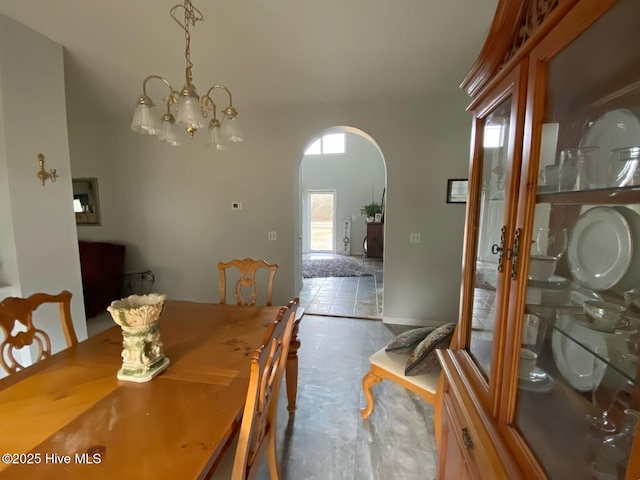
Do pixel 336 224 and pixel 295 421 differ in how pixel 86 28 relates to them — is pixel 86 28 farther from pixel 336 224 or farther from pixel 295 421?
pixel 336 224

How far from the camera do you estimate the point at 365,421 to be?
73.5 inches

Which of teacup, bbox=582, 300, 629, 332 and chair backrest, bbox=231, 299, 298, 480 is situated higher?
teacup, bbox=582, 300, 629, 332

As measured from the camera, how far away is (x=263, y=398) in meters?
1.04

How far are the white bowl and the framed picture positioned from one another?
101 inches

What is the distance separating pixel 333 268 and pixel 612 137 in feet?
19.1

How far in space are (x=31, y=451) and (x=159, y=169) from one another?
12.0 feet

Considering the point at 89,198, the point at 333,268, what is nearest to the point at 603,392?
the point at 89,198

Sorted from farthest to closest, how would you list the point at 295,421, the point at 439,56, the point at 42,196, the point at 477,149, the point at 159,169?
the point at 159,169
the point at 439,56
the point at 42,196
the point at 295,421
the point at 477,149

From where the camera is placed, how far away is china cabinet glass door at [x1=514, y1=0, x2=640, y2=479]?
2.06 feet

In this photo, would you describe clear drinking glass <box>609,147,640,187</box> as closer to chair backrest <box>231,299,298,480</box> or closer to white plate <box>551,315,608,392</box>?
white plate <box>551,315,608,392</box>

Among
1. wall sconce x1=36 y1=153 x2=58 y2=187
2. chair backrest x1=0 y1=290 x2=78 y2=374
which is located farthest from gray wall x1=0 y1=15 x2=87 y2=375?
chair backrest x1=0 y1=290 x2=78 y2=374

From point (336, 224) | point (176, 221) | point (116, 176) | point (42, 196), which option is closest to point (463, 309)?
point (42, 196)

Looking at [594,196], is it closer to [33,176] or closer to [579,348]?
[579,348]

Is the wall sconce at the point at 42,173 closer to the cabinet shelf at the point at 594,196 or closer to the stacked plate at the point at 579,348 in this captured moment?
the cabinet shelf at the point at 594,196
